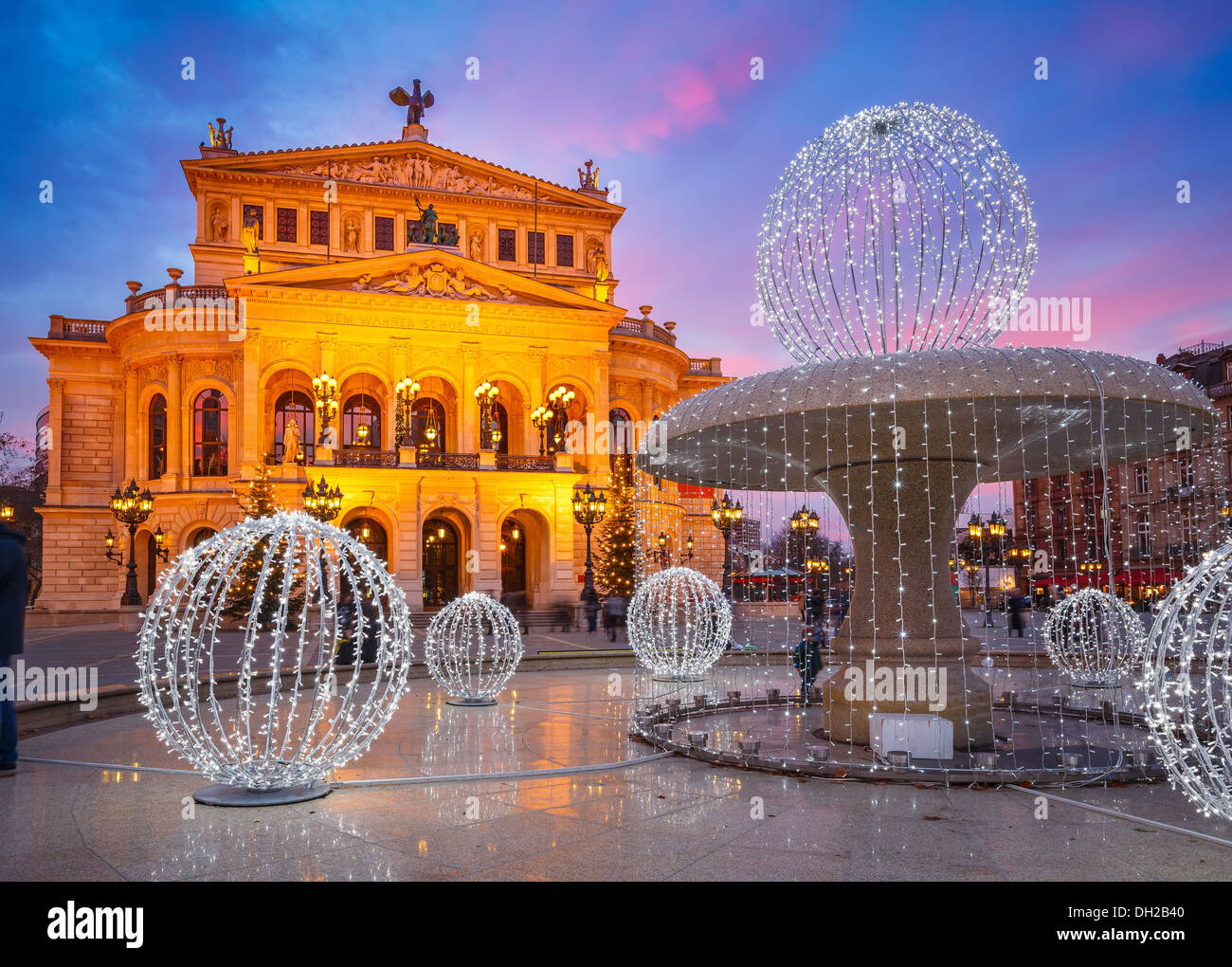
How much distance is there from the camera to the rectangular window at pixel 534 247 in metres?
47.4

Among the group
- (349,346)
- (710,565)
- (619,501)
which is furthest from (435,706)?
(710,565)

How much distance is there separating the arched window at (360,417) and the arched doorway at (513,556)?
6840 mm

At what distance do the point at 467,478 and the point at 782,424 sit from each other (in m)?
31.0

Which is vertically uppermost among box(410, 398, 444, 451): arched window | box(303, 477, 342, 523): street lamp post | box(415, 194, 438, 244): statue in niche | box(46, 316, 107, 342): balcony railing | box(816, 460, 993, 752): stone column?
box(415, 194, 438, 244): statue in niche

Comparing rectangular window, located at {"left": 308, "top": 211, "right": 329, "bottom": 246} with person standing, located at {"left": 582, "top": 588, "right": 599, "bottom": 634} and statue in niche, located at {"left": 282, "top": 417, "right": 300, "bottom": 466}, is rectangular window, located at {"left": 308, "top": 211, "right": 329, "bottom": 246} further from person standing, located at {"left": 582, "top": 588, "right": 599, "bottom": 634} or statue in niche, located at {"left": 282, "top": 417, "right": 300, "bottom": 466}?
person standing, located at {"left": 582, "top": 588, "right": 599, "bottom": 634}

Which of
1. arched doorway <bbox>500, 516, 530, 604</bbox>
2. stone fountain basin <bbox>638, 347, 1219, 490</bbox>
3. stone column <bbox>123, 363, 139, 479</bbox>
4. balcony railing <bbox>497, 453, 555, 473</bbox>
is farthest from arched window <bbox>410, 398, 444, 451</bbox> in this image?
stone fountain basin <bbox>638, 347, 1219, 490</bbox>

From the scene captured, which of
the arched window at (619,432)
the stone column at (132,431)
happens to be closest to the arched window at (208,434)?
the stone column at (132,431)

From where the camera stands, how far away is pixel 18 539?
7.71 meters

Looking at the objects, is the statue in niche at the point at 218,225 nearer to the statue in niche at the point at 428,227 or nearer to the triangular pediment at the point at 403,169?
the triangular pediment at the point at 403,169

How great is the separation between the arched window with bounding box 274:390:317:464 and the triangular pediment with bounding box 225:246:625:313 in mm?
5364

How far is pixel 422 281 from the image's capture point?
1531 inches

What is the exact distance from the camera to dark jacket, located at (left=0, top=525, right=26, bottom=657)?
744 cm

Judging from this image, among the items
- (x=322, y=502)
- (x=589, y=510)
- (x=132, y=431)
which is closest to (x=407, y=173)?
(x=132, y=431)

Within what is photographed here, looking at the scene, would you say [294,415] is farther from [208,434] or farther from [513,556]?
[513,556]
